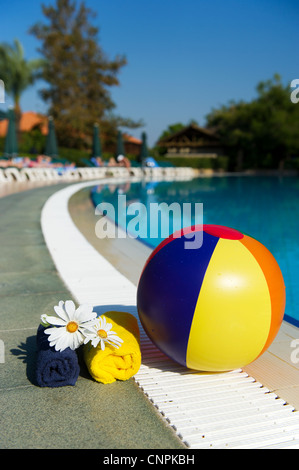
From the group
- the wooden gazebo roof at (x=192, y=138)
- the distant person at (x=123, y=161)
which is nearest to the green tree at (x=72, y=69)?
the wooden gazebo roof at (x=192, y=138)

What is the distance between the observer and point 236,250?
244 cm

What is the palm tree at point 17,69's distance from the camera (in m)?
44.0

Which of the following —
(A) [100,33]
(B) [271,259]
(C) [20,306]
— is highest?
(A) [100,33]

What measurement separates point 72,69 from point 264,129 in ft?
67.6

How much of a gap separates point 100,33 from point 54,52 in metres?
5.51

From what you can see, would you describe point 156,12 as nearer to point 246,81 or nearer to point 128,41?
point 128,41

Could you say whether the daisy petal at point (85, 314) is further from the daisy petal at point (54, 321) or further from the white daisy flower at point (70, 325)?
the daisy petal at point (54, 321)

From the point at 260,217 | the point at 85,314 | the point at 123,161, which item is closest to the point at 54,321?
the point at 85,314

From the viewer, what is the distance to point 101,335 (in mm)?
2479

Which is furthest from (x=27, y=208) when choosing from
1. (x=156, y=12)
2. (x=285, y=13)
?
(x=156, y=12)

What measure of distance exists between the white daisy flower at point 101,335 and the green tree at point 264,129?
4437 centimetres

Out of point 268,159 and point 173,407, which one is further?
point 268,159

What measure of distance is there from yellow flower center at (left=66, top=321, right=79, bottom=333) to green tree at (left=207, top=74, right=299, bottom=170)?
44.4 m
